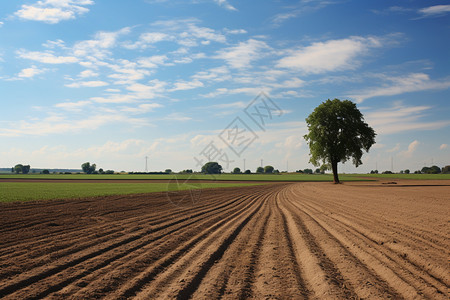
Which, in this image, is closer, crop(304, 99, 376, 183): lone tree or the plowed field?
the plowed field

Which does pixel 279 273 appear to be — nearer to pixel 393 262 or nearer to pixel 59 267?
pixel 393 262

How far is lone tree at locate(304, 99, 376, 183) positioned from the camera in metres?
47.8

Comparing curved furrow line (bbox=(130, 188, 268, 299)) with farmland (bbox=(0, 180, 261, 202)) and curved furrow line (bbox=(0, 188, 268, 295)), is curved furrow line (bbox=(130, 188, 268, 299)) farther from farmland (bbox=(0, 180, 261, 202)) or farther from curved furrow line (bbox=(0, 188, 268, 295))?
farmland (bbox=(0, 180, 261, 202))

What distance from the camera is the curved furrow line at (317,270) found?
5.38 meters

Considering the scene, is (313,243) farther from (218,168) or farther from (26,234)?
(218,168)

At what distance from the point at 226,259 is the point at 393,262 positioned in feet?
11.9

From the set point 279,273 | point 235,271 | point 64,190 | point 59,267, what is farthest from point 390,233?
point 64,190

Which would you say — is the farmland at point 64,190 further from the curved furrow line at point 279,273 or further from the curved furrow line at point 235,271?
the curved furrow line at point 279,273

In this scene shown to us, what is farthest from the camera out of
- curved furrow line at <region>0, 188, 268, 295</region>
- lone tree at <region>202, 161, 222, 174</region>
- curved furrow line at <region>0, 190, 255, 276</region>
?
lone tree at <region>202, 161, 222, 174</region>

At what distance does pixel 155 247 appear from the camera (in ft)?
27.8

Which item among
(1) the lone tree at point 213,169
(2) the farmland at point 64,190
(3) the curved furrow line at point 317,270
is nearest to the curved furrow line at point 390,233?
(3) the curved furrow line at point 317,270

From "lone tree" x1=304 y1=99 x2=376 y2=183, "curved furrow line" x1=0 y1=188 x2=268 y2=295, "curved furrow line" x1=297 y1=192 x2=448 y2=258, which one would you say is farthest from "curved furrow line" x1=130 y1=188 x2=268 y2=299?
"lone tree" x1=304 y1=99 x2=376 y2=183

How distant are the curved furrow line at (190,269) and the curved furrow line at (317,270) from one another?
191 cm

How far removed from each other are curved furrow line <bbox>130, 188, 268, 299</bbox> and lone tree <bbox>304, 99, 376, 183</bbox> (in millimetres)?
41141
